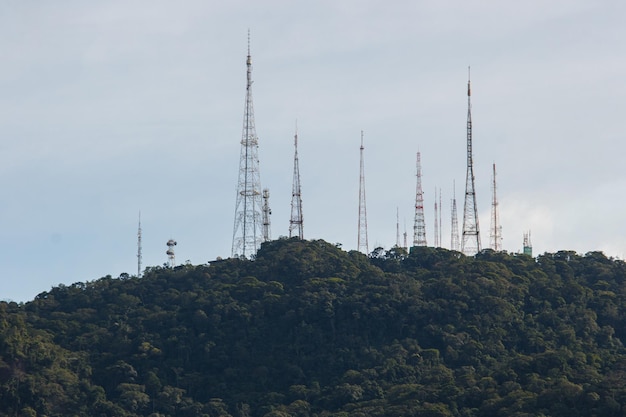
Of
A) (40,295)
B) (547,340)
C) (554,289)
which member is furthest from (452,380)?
(40,295)

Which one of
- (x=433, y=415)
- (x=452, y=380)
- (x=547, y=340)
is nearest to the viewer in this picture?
(x=433, y=415)

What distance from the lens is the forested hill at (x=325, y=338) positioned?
11100 centimetres

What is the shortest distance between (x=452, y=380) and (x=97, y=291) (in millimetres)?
38774

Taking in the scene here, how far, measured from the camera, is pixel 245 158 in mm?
129250

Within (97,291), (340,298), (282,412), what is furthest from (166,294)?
(282,412)

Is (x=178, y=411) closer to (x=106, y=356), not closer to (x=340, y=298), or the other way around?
(x=106, y=356)

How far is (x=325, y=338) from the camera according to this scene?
407 ft

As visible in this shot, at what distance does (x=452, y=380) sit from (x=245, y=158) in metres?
28.8

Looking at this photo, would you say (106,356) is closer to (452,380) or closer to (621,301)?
(452,380)

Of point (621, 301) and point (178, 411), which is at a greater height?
point (621, 301)

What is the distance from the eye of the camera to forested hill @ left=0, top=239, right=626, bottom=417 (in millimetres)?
111000

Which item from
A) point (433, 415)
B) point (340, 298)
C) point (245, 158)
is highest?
point (245, 158)

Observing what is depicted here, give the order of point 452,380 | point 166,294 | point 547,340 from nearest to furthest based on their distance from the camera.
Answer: point 452,380, point 547,340, point 166,294

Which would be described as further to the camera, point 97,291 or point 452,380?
point 97,291
